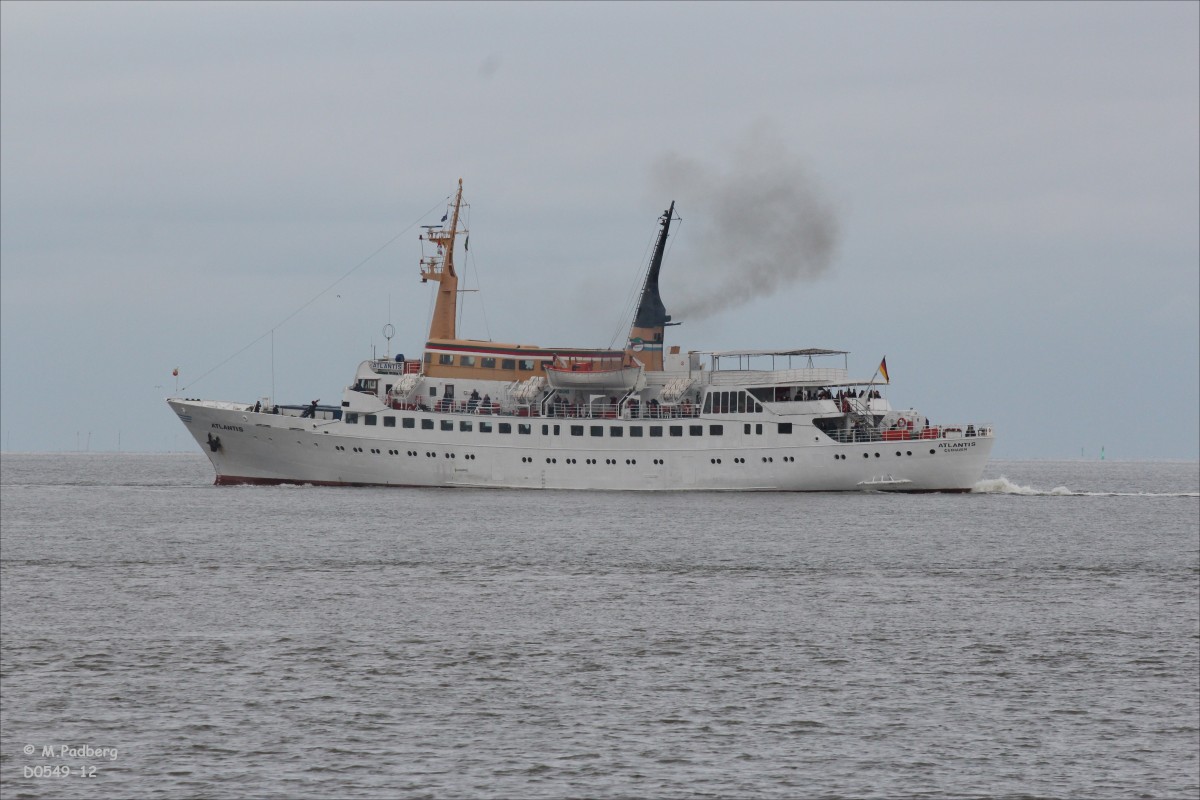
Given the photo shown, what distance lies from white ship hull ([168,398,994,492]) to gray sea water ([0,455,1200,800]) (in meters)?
13.3

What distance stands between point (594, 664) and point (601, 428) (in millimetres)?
40932

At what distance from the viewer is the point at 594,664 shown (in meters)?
28.7

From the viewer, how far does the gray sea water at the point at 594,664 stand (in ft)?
69.9

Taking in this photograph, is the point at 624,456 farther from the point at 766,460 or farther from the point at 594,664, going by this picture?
the point at 594,664

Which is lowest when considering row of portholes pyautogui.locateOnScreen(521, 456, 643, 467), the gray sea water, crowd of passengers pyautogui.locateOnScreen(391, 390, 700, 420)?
the gray sea water

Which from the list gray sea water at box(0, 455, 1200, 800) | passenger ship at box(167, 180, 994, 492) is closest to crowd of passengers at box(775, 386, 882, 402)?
passenger ship at box(167, 180, 994, 492)

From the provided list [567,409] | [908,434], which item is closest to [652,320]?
[567,409]

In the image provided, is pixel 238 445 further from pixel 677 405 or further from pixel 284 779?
pixel 284 779

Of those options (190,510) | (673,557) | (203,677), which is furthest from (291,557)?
(190,510)

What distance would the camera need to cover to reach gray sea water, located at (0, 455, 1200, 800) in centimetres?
2130

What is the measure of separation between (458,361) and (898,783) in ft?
175

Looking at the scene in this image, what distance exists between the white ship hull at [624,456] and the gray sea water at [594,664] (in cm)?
1328

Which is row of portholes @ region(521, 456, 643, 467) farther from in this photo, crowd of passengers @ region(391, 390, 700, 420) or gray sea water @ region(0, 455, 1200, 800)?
gray sea water @ region(0, 455, 1200, 800)

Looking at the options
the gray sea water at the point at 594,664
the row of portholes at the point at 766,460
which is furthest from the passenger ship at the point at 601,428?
the gray sea water at the point at 594,664
